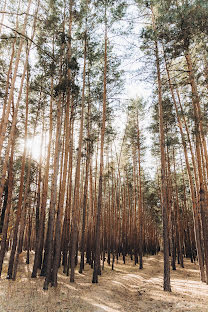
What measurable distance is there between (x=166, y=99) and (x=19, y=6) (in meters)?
7.91

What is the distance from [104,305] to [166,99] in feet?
30.5

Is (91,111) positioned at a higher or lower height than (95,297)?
higher

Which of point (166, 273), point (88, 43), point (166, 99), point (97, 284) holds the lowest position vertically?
point (97, 284)

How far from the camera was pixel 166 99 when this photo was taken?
10664 mm

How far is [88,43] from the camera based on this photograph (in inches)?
409

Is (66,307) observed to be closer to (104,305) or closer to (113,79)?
(104,305)

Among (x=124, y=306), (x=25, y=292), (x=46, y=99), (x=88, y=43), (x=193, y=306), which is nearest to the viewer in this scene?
(x=193, y=306)

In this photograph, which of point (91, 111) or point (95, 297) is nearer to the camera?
point (95, 297)

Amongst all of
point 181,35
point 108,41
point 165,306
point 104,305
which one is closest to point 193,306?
point 165,306

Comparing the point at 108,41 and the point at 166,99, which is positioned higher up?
the point at 108,41

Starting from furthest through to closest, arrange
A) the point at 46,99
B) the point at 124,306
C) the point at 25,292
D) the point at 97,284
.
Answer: the point at 46,99, the point at 97,284, the point at 25,292, the point at 124,306

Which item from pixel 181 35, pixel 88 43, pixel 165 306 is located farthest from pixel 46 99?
pixel 165 306

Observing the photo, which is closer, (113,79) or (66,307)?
(66,307)

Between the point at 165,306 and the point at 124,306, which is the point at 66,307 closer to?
the point at 124,306
